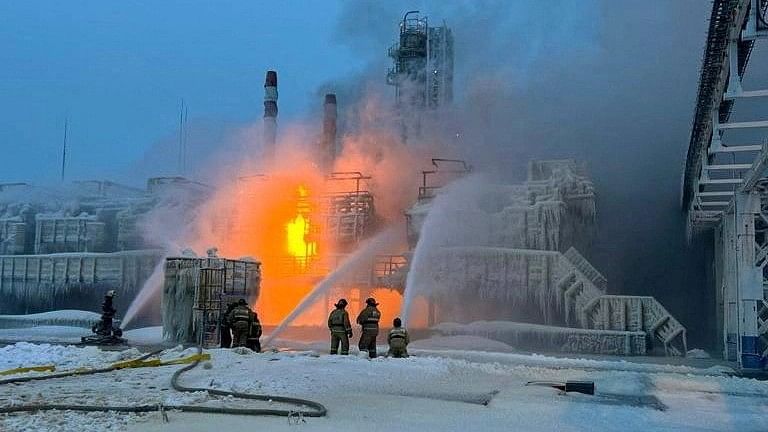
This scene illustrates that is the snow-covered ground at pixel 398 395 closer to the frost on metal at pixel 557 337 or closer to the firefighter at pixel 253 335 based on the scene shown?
the firefighter at pixel 253 335

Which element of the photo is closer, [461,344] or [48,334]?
[461,344]

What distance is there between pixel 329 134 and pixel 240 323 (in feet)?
107

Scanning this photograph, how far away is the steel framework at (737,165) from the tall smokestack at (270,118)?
32814 millimetres

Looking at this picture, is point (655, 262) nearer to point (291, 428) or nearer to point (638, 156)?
point (638, 156)

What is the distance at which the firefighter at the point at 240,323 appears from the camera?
58.7ft

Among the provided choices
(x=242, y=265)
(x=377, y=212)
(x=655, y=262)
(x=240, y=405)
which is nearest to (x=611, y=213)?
(x=655, y=262)

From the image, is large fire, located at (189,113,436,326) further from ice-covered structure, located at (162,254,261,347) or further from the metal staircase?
ice-covered structure, located at (162,254,261,347)

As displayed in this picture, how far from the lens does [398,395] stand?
11.4 meters

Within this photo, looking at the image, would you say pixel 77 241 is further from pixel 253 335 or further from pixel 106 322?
pixel 253 335

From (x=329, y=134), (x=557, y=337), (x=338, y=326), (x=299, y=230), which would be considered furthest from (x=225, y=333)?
(x=329, y=134)

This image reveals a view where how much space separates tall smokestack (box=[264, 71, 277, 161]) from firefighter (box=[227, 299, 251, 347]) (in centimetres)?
3451

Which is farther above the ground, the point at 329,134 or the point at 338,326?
the point at 329,134

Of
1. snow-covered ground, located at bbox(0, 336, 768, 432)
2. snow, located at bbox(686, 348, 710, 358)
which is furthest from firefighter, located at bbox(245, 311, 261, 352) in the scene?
snow, located at bbox(686, 348, 710, 358)

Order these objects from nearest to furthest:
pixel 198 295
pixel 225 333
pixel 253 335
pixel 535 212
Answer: pixel 253 335
pixel 225 333
pixel 198 295
pixel 535 212
